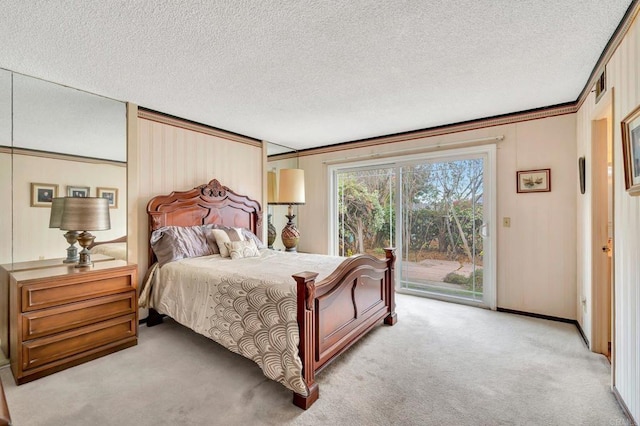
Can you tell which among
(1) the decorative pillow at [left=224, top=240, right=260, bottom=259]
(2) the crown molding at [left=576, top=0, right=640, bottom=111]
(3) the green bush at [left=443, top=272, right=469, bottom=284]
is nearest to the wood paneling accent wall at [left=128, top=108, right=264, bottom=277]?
(1) the decorative pillow at [left=224, top=240, right=260, bottom=259]

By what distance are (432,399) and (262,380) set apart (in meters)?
1.19

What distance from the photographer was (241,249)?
3367 millimetres

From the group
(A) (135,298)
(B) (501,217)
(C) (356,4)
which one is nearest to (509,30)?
(C) (356,4)

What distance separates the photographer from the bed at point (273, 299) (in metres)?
1.96

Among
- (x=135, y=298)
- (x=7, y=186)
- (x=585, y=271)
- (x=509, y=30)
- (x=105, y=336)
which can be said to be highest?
(x=509, y=30)

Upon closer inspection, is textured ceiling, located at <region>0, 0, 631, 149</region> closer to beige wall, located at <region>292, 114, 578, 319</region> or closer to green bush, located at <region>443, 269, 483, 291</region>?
beige wall, located at <region>292, 114, 578, 319</region>

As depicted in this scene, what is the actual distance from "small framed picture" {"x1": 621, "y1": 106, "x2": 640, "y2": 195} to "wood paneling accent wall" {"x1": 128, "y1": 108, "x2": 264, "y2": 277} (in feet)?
13.0

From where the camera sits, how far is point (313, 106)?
10.5 feet

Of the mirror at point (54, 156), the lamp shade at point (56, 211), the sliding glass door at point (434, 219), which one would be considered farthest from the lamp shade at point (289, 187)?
the lamp shade at point (56, 211)

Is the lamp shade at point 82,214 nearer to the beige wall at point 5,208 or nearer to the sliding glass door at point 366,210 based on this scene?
the beige wall at point 5,208

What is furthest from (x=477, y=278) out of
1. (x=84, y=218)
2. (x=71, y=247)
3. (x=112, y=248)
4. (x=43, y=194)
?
(x=43, y=194)

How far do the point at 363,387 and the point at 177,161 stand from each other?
10.3ft

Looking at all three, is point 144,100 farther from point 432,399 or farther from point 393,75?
point 432,399

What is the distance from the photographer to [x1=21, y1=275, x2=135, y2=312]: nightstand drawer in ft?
7.23
